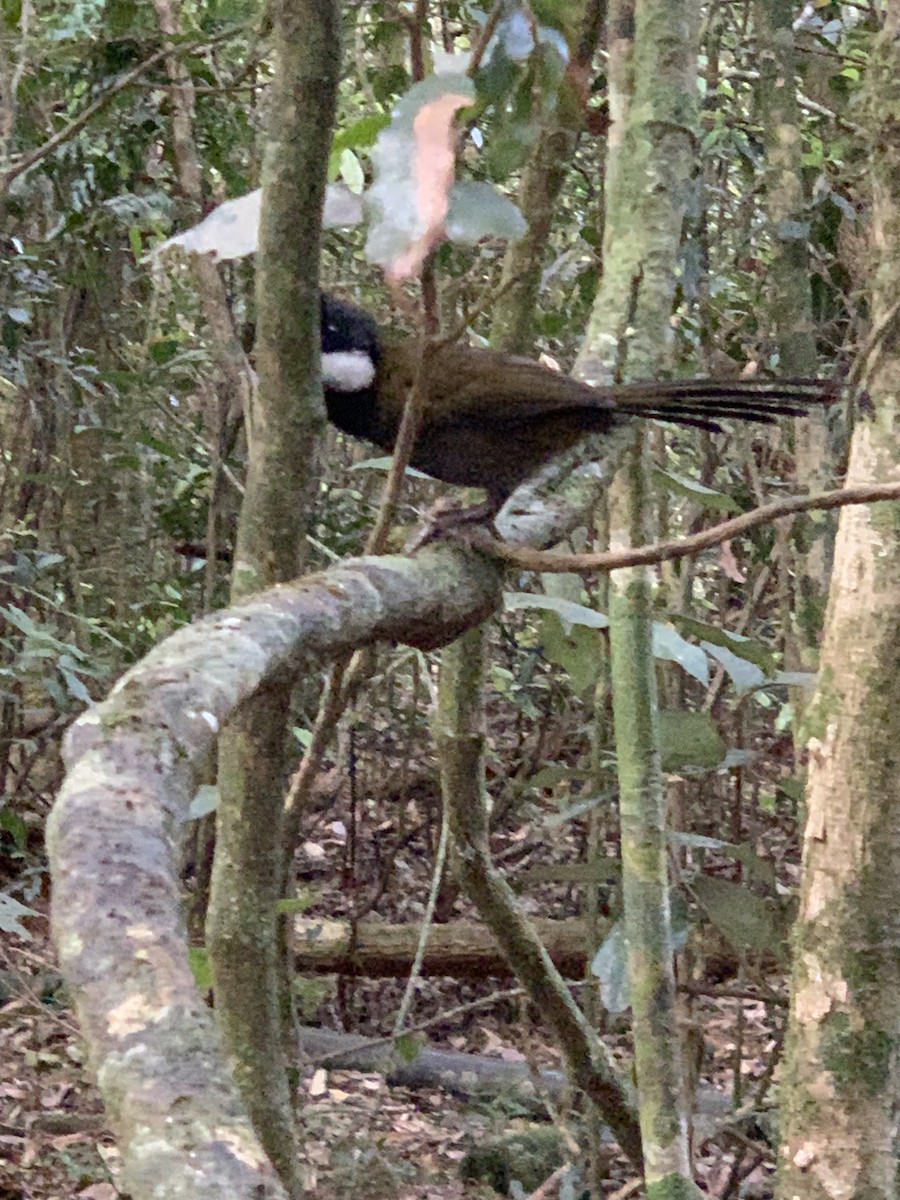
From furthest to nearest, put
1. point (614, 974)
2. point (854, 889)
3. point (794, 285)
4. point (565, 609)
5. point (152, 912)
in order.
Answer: point (794, 285)
point (614, 974)
point (565, 609)
point (854, 889)
point (152, 912)

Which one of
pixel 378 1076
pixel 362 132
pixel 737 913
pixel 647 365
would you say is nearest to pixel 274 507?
pixel 362 132

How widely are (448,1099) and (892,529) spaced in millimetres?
2541

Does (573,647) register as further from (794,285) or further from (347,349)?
(794,285)

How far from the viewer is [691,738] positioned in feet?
8.13

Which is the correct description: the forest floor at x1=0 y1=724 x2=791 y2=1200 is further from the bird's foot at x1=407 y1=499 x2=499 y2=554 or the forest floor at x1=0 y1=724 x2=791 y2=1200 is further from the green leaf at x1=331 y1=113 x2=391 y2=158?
the green leaf at x1=331 y1=113 x2=391 y2=158

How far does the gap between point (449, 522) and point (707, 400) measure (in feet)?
2.38

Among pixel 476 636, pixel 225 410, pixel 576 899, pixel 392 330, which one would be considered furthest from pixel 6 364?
pixel 576 899

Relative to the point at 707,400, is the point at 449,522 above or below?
below

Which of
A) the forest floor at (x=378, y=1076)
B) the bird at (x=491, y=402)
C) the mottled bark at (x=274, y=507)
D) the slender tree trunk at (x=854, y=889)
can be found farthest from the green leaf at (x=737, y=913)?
the mottled bark at (x=274, y=507)

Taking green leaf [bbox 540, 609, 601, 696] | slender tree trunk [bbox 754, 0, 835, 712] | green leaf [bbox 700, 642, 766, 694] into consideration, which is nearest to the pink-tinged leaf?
green leaf [bbox 540, 609, 601, 696]

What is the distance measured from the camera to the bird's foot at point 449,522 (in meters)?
1.64

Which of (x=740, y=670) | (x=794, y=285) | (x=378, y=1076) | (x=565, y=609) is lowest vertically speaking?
(x=378, y=1076)

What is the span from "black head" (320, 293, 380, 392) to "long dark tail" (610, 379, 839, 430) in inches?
23.9

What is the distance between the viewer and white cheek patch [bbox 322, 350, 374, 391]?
8.20 feet
